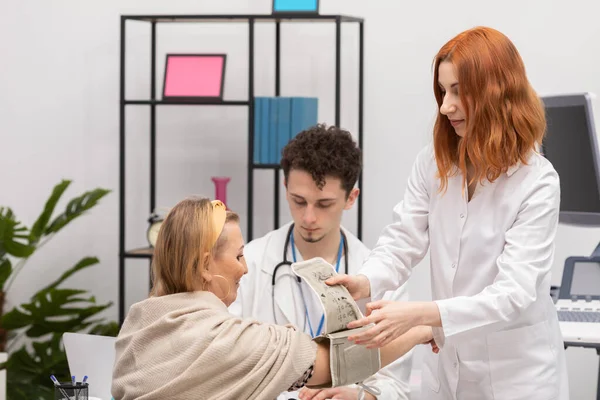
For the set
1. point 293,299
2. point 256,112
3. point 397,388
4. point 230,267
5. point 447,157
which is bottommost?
point 397,388

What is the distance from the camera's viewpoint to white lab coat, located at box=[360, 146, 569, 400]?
1.86 metres

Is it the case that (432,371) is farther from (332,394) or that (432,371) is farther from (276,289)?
(276,289)

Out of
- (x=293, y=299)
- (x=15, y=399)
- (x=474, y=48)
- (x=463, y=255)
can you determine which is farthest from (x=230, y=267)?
(x=15, y=399)

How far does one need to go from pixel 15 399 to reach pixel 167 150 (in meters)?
1.30

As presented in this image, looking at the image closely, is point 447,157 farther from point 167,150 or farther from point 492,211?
point 167,150

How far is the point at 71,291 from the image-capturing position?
12.0ft

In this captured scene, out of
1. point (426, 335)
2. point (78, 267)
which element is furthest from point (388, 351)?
point (78, 267)

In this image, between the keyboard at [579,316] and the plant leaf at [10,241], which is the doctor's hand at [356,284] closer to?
the keyboard at [579,316]

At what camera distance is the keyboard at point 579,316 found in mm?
2646

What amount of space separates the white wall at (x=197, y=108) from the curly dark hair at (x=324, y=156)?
1.07 meters

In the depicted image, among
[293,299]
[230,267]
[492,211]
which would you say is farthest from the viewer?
[293,299]

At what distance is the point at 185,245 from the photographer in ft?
5.64

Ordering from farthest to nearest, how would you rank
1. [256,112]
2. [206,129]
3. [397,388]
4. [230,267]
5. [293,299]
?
[206,129] < [256,112] < [293,299] < [397,388] < [230,267]

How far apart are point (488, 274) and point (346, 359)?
1.46ft
